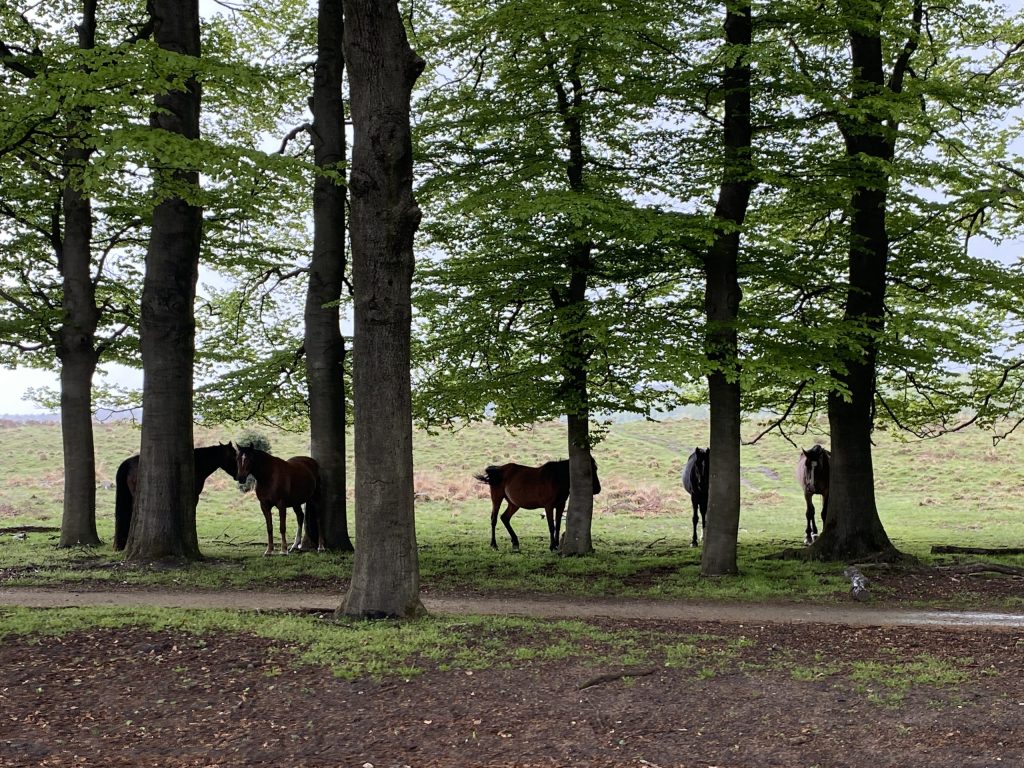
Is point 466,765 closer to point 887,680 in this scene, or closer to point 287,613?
point 887,680

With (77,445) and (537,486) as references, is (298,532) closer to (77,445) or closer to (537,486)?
(77,445)

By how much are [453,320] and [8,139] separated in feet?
24.9

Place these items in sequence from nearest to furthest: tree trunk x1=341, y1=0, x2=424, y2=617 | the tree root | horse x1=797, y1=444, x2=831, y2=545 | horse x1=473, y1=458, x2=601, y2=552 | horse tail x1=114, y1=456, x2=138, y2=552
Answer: the tree root, tree trunk x1=341, y1=0, x2=424, y2=617, horse tail x1=114, y1=456, x2=138, y2=552, horse x1=473, y1=458, x2=601, y2=552, horse x1=797, y1=444, x2=831, y2=545

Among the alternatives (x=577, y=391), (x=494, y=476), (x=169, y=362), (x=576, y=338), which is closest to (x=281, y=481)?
(x=169, y=362)

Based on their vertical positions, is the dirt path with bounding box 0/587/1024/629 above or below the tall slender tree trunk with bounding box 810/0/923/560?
below

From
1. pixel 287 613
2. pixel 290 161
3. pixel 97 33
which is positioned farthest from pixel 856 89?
pixel 97 33

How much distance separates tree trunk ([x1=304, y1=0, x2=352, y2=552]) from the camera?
57.1 feet

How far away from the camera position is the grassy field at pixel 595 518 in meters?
13.4

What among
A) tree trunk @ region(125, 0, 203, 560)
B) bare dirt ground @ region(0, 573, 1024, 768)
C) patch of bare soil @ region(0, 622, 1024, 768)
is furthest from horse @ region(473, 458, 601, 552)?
patch of bare soil @ region(0, 622, 1024, 768)

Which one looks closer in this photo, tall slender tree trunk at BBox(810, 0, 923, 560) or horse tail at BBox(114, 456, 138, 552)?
tall slender tree trunk at BBox(810, 0, 923, 560)

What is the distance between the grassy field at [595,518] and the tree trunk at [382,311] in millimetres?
3454

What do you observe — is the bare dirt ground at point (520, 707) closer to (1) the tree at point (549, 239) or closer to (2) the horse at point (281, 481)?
(1) the tree at point (549, 239)

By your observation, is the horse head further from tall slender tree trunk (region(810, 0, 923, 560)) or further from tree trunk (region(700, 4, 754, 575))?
tree trunk (region(700, 4, 754, 575))

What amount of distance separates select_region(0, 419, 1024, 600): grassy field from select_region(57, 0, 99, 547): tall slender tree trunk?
1005mm
